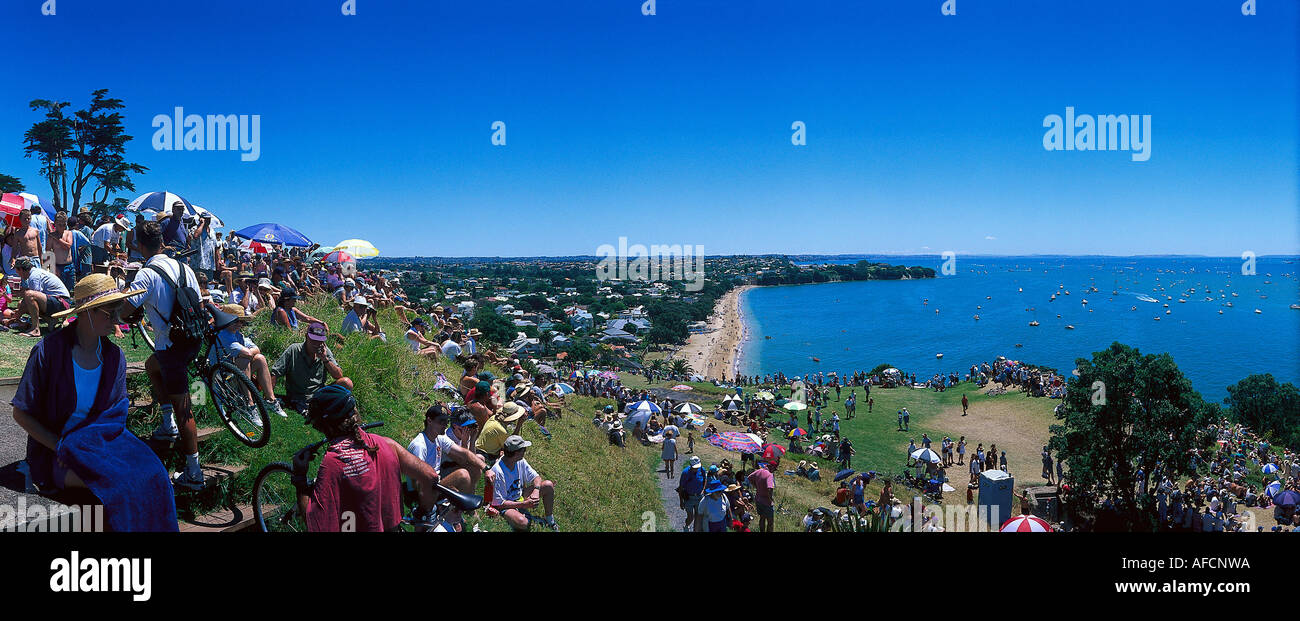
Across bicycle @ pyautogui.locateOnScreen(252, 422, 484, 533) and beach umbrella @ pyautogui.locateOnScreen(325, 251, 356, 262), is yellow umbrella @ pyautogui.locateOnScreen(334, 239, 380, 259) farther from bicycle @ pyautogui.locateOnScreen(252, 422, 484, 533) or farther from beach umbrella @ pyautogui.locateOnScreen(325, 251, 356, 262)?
bicycle @ pyautogui.locateOnScreen(252, 422, 484, 533)

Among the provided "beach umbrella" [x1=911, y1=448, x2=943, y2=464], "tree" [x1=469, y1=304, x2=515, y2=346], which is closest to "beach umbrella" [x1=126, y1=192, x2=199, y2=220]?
"beach umbrella" [x1=911, y1=448, x2=943, y2=464]

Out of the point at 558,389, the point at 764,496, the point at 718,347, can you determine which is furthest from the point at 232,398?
the point at 718,347

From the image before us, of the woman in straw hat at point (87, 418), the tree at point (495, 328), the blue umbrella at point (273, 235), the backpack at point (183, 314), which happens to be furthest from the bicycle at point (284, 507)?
the tree at point (495, 328)

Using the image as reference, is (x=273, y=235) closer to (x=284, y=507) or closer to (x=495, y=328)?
(x=284, y=507)

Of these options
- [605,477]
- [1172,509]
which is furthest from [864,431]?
[605,477]

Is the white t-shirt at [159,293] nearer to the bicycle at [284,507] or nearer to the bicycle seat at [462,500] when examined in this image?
the bicycle at [284,507]
